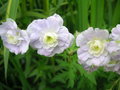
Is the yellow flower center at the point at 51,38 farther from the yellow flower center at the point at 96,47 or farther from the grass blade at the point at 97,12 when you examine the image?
the grass blade at the point at 97,12

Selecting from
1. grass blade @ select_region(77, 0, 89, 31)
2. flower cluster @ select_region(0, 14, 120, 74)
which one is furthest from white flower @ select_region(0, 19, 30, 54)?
grass blade @ select_region(77, 0, 89, 31)

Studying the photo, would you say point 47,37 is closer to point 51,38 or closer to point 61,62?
point 51,38

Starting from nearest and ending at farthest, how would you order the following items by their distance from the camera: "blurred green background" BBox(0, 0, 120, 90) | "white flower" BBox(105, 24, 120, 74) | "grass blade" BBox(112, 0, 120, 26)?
"white flower" BBox(105, 24, 120, 74) < "blurred green background" BBox(0, 0, 120, 90) < "grass blade" BBox(112, 0, 120, 26)

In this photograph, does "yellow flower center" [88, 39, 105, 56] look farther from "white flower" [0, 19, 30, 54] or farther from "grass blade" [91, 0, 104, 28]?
"grass blade" [91, 0, 104, 28]

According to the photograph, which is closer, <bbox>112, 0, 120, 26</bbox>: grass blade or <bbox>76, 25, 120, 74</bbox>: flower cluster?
<bbox>76, 25, 120, 74</bbox>: flower cluster

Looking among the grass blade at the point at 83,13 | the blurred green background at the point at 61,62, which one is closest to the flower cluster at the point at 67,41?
the blurred green background at the point at 61,62

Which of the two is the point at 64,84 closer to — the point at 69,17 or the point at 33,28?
the point at 69,17
